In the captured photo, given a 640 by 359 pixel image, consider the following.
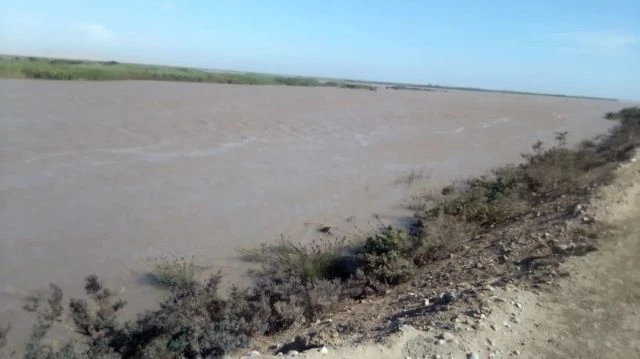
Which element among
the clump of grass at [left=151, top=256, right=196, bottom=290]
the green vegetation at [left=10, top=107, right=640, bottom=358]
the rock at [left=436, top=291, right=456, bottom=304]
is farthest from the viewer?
the clump of grass at [left=151, top=256, right=196, bottom=290]

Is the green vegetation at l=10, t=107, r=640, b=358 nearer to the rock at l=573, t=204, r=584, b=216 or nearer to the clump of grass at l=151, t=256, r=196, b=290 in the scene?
the clump of grass at l=151, t=256, r=196, b=290

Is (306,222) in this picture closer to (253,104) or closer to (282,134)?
(282,134)

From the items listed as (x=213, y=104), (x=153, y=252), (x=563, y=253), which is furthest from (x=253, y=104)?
(x=563, y=253)

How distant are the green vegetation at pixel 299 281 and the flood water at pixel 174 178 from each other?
77cm

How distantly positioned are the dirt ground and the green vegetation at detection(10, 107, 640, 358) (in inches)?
22.7

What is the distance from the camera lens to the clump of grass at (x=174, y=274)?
6363 millimetres

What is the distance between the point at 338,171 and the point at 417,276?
6777mm

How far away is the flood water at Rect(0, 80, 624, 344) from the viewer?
738cm

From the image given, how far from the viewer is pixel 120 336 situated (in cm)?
473

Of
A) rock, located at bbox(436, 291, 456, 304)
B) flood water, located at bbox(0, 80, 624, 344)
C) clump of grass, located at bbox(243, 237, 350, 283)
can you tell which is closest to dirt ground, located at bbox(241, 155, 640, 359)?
rock, located at bbox(436, 291, 456, 304)

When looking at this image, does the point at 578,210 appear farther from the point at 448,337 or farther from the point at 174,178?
the point at 174,178

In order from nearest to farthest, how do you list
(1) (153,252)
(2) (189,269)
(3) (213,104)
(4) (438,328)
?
(4) (438,328) → (2) (189,269) → (1) (153,252) → (3) (213,104)

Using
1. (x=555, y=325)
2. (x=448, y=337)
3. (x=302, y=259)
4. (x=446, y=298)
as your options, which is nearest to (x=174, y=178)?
(x=302, y=259)

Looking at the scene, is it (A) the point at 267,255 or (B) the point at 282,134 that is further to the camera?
(B) the point at 282,134
